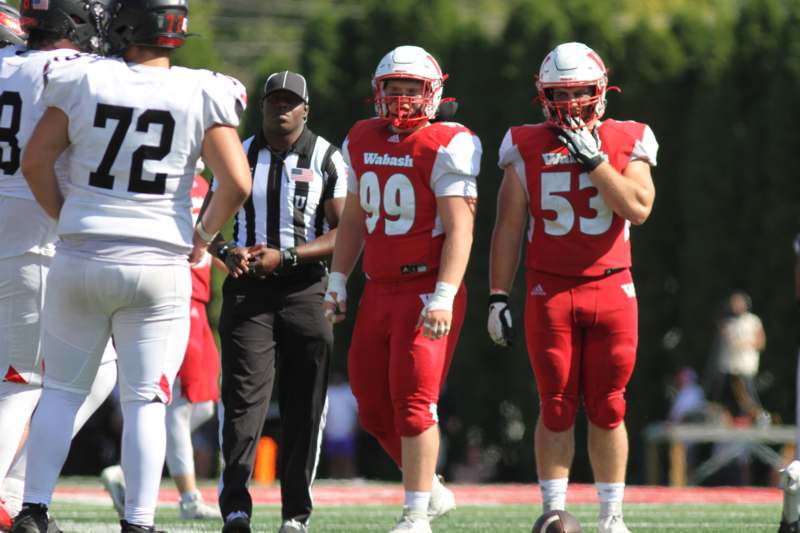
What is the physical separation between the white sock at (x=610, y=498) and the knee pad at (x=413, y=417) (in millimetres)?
722

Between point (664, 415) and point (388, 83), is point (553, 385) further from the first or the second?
point (664, 415)

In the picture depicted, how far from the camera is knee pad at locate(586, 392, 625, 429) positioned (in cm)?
685

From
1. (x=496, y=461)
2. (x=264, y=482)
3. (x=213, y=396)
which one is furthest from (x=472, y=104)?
(x=213, y=396)

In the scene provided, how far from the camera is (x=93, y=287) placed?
19.0 feet

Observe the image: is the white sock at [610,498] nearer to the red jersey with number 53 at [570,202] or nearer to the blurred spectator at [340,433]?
the red jersey with number 53 at [570,202]

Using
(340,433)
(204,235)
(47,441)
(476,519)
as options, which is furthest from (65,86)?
(340,433)

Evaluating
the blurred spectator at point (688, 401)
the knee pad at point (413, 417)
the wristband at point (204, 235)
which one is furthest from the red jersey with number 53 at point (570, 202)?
the blurred spectator at point (688, 401)

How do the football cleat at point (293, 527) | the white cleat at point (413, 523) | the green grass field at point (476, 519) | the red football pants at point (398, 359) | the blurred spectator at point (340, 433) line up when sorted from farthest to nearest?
the blurred spectator at point (340, 433) → the green grass field at point (476, 519) → the football cleat at point (293, 527) → the red football pants at point (398, 359) → the white cleat at point (413, 523)

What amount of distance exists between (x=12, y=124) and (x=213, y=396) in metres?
3.03

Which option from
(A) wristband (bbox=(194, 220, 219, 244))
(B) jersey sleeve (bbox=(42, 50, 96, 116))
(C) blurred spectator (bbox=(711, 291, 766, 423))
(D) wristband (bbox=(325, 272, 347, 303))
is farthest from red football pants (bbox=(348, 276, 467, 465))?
(C) blurred spectator (bbox=(711, 291, 766, 423))

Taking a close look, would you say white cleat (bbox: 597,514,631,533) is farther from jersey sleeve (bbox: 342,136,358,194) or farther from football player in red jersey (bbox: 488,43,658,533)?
jersey sleeve (bbox: 342,136,358,194)

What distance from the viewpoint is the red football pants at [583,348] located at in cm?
684

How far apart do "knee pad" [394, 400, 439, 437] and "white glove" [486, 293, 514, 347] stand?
15.1 inches

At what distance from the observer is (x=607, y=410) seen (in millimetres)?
6855
